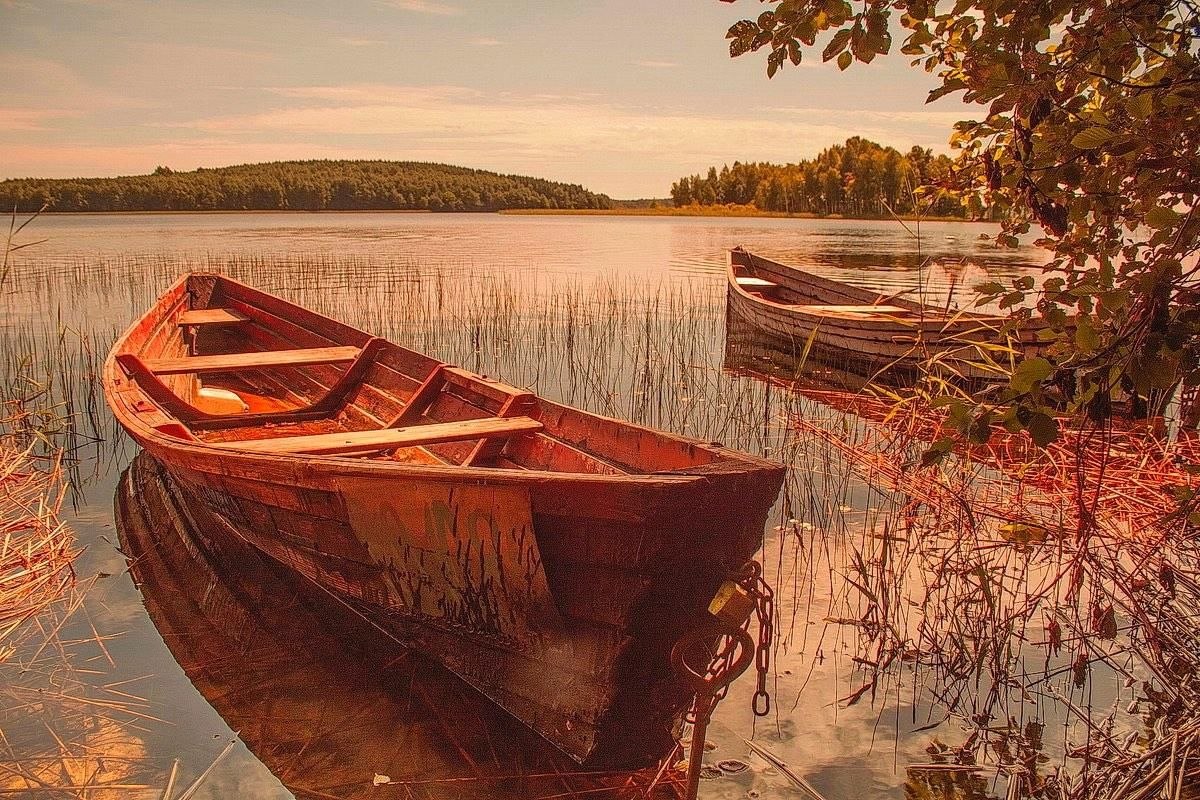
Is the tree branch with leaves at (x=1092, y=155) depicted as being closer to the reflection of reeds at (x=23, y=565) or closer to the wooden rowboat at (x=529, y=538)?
the wooden rowboat at (x=529, y=538)

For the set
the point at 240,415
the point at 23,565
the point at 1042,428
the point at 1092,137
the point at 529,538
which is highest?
the point at 1092,137

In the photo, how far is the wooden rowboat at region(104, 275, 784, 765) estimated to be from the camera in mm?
2830

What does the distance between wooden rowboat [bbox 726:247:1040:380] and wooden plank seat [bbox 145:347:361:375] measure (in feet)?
11.7

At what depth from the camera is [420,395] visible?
5.45 metres

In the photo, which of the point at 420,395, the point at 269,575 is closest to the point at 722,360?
the point at 420,395

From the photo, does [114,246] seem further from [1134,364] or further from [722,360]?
[1134,364]

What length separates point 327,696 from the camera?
3.79m

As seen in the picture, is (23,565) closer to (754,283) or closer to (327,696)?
(327,696)

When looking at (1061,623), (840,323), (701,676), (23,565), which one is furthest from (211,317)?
(1061,623)

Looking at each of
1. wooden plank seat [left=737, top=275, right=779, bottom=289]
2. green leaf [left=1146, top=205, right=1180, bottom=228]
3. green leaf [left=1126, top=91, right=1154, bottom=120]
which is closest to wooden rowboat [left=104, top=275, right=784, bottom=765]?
green leaf [left=1146, top=205, right=1180, bottom=228]

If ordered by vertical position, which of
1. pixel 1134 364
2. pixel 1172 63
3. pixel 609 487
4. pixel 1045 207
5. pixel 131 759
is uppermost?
pixel 1172 63

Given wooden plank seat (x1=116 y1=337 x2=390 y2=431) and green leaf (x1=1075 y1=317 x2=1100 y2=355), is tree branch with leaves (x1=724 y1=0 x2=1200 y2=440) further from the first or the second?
wooden plank seat (x1=116 y1=337 x2=390 y2=431)

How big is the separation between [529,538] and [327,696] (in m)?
1.44

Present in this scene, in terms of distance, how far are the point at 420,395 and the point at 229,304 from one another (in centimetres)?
409
